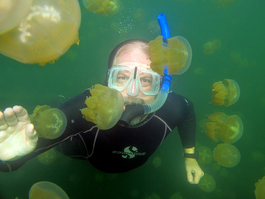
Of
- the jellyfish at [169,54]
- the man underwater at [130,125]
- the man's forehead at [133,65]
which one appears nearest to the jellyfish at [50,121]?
the man underwater at [130,125]

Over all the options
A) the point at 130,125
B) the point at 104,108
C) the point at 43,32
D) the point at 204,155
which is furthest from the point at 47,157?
the point at 204,155

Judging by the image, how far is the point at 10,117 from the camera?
5.17ft

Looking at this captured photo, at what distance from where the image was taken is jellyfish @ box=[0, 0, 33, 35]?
1277 millimetres

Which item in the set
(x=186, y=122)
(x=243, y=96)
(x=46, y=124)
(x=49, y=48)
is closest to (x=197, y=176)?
(x=186, y=122)

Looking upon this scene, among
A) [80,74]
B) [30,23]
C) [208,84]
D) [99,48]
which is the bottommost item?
[208,84]

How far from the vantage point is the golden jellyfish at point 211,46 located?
7.23m

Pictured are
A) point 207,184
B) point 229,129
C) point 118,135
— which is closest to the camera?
point 118,135

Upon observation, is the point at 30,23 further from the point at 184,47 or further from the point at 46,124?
the point at 184,47

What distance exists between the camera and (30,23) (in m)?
1.49

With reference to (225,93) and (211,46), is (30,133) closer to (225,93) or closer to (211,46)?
(225,93)

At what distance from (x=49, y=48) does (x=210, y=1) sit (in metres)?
8.34

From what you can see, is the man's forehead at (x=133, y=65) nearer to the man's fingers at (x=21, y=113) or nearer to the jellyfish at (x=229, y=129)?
the man's fingers at (x=21, y=113)

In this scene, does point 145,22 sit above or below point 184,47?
above

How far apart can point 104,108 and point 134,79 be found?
99cm
